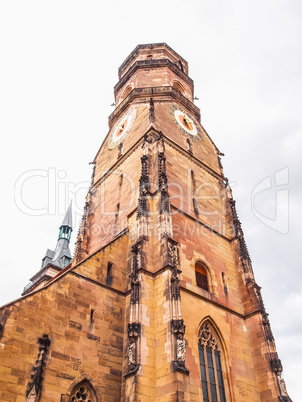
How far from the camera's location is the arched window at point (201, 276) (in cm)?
1294

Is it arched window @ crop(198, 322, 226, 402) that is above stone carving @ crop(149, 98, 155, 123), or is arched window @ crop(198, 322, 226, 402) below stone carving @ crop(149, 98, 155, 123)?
below

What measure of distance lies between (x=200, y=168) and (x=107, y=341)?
9.97 metres

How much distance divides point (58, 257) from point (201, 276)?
2733 centimetres

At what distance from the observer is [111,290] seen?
458 inches

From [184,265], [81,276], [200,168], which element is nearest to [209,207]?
[200,168]

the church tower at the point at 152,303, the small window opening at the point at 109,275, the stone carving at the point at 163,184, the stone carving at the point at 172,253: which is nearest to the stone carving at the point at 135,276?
the church tower at the point at 152,303

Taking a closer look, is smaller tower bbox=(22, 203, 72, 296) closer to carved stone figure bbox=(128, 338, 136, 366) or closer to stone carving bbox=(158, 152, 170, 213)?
stone carving bbox=(158, 152, 170, 213)

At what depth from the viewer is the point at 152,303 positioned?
10562mm

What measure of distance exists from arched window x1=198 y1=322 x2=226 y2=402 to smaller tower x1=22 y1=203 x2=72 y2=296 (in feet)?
74.6

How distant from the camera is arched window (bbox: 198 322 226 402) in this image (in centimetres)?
1058

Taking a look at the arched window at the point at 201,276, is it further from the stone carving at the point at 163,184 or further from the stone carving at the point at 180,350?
the stone carving at the point at 180,350

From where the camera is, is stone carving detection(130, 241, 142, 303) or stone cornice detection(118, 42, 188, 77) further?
stone cornice detection(118, 42, 188, 77)

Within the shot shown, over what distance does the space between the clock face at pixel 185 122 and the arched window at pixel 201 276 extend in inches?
317

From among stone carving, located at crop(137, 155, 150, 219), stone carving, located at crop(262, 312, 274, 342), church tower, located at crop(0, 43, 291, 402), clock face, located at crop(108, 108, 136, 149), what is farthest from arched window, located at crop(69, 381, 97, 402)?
clock face, located at crop(108, 108, 136, 149)
